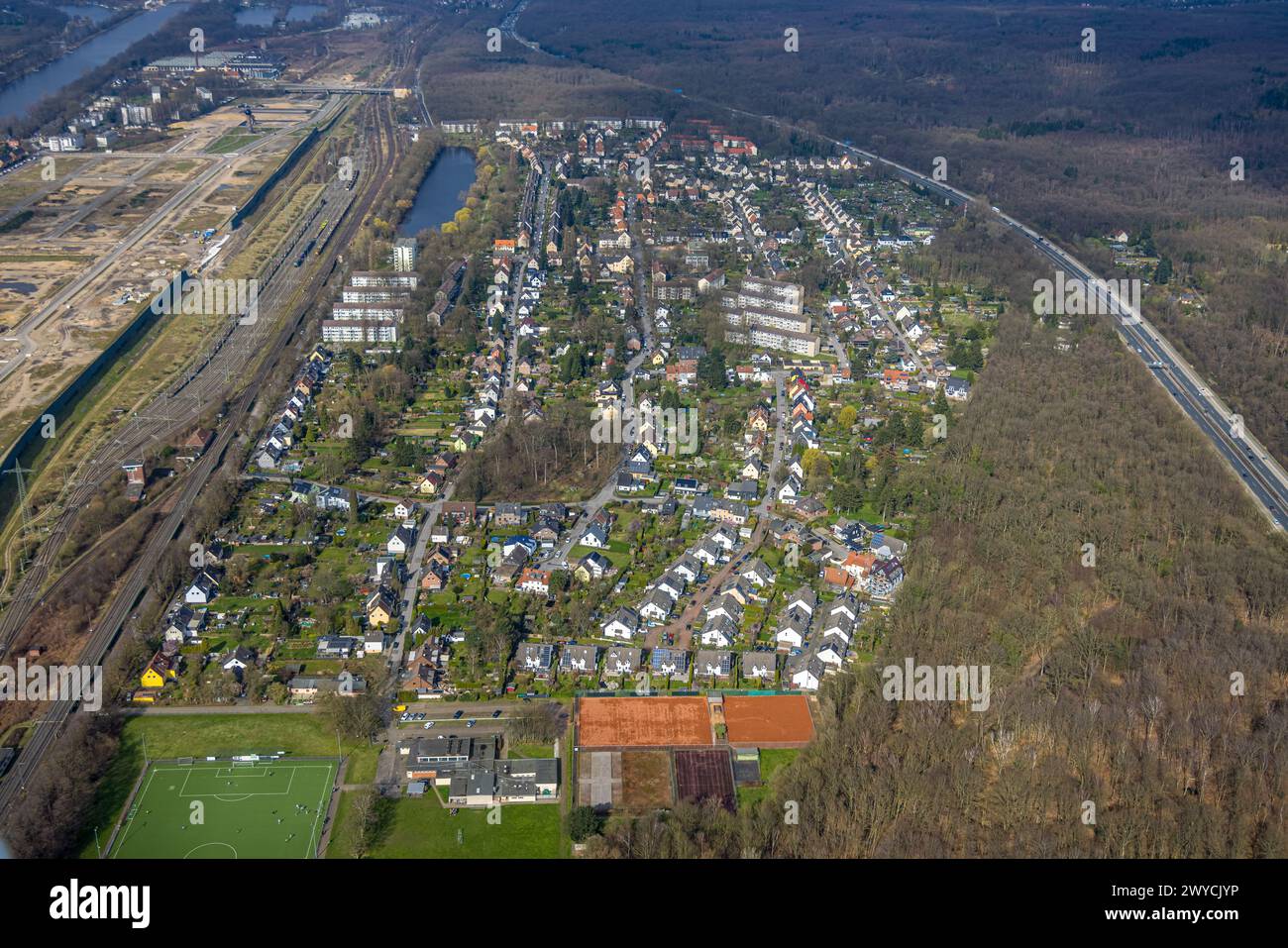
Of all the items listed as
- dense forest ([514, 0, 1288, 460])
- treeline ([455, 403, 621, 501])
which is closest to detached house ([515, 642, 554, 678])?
treeline ([455, 403, 621, 501])

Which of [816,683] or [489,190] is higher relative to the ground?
[489,190]

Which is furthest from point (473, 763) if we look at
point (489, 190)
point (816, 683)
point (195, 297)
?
point (489, 190)

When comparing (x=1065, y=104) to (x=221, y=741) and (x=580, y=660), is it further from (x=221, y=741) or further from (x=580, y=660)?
(x=221, y=741)

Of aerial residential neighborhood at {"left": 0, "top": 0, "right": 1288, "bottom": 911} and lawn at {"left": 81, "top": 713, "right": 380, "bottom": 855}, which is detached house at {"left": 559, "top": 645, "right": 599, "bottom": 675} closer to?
aerial residential neighborhood at {"left": 0, "top": 0, "right": 1288, "bottom": 911}

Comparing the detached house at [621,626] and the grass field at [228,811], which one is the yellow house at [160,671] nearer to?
the grass field at [228,811]

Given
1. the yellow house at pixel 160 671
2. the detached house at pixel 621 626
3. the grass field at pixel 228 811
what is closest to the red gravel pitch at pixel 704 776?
the detached house at pixel 621 626

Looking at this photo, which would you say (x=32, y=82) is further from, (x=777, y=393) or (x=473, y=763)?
(x=473, y=763)

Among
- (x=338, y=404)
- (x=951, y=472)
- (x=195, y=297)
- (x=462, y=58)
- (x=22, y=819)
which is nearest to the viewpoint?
(x=22, y=819)
